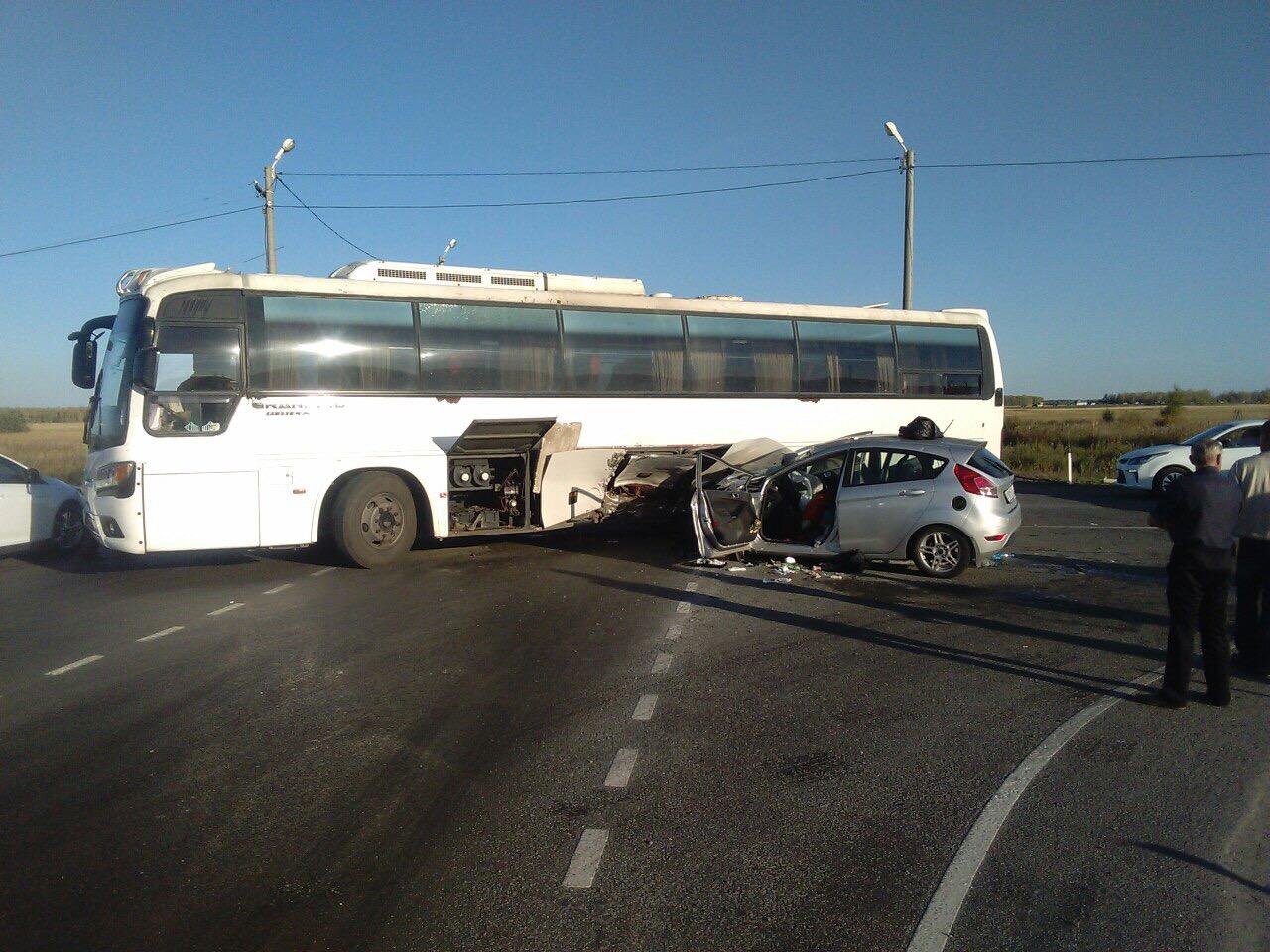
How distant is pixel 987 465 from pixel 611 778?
736 cm

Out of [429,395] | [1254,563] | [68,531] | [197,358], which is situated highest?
[197,358]

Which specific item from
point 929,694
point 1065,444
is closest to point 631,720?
point 929,694

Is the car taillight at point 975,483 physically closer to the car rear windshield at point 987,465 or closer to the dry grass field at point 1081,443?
the car rear windshield at point 987,465

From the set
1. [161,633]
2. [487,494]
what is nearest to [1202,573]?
[161,633]

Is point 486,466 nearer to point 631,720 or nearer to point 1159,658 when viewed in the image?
point 631,720

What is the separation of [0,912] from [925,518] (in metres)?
9.09

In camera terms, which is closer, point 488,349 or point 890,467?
point 890,467

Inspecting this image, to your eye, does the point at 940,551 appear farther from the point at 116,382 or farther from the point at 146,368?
the point at 116,382

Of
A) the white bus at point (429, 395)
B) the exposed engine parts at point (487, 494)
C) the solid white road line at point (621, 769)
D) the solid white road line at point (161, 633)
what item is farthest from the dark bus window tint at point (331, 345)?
the solid white road line at point (621, 769)

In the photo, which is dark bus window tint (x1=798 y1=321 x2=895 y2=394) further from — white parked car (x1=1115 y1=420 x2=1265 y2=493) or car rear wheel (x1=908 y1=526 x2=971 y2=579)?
white parked car (x1=1115 y1=420 x2=1265 y2=493)

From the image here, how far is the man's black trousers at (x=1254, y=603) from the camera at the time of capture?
680 cm

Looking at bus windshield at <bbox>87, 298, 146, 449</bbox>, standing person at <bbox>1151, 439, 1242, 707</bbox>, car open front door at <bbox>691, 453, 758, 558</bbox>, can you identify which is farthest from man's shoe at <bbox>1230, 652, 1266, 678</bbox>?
bus windshield at <bbox>87, 298, 146, 449</bbox>

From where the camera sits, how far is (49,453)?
1153 inches

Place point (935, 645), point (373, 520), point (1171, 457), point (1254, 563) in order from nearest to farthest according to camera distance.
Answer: point (1254, 563)
point (935, 645)
point (373, 520)
point (1171, 457)
